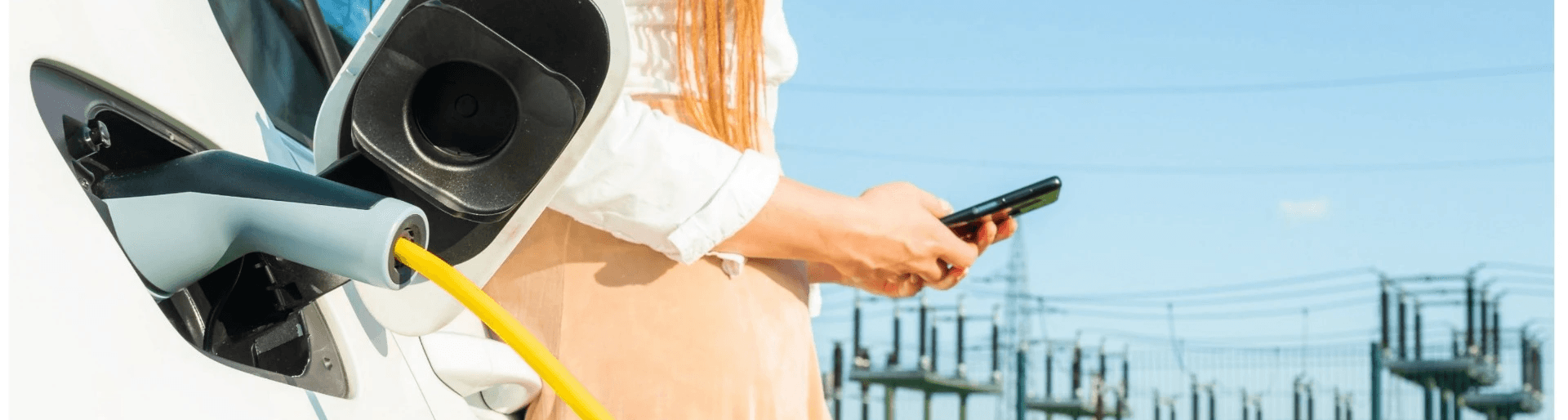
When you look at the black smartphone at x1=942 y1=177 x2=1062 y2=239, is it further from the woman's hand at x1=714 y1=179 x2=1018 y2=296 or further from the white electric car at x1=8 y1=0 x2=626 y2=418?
the white electric car at x1=8 y1=0 x2=626 y2=418

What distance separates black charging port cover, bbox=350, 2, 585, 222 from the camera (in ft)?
1.47

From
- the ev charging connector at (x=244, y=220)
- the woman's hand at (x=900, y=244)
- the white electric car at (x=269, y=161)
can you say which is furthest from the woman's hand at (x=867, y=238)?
the ev charging connector at (x=244, y=220)

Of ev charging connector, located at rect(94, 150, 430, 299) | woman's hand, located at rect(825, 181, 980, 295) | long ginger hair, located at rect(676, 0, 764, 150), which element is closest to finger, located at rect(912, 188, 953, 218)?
woman's hand, located at rect(825, 181, 980, 295)

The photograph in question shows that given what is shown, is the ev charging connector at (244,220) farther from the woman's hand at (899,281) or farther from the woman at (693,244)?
the woman's hand at (899,281)

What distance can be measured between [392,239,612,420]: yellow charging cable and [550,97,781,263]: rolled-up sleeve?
0.21 m

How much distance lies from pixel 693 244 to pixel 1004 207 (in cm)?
29

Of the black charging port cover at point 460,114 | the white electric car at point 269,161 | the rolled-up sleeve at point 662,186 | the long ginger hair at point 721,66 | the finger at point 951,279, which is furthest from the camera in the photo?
the finger at point 951,279

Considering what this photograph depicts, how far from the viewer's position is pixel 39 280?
29 cm

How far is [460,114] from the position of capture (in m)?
0.46

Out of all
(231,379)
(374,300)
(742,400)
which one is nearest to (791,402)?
(742,400)

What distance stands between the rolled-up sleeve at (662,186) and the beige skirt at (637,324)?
29 mm

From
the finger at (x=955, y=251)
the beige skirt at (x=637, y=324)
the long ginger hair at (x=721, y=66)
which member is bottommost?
the beige skirt at (x=637, y=324)

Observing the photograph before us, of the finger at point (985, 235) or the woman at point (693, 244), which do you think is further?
the finger at point (985, 235)

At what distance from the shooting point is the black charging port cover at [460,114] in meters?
0.45
